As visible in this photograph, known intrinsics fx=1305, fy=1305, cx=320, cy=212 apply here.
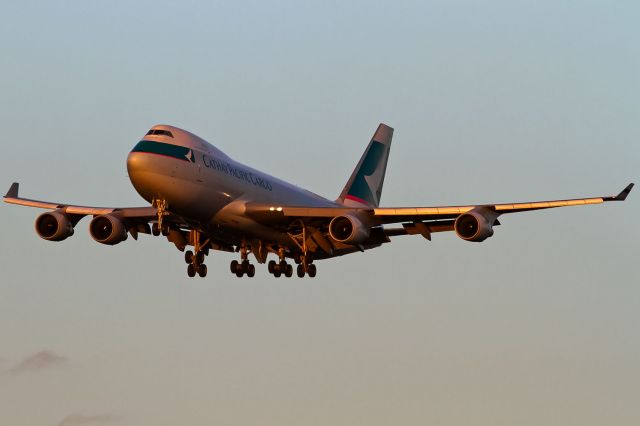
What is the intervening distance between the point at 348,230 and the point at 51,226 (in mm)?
16576

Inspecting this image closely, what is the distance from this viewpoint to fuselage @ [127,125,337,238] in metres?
60.9

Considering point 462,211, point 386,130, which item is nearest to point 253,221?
point 462,211

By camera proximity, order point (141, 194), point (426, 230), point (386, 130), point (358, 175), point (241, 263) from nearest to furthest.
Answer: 1. point (141, 194)
2. point (426, 230)
3. point (241, 263)
4. point (358, 175)
5. point (386, 130)

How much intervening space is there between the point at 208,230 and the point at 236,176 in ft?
10.2

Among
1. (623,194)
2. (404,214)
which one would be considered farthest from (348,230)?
(623,194)

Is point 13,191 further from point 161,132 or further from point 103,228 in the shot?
point 161,132

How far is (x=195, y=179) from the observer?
203 ft

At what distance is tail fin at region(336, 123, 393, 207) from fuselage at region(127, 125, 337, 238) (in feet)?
41.4

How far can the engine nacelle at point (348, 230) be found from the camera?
64688 mm

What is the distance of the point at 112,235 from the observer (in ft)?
223

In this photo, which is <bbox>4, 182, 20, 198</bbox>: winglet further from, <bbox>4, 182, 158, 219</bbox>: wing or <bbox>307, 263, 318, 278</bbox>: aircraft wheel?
<bbox>307, 263, 318, 278</bbox>: aircraft wheel

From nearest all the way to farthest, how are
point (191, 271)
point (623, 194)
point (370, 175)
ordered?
point (623, 194), point (191, 271), point (370, 175)

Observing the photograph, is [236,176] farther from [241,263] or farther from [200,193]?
[241,263]

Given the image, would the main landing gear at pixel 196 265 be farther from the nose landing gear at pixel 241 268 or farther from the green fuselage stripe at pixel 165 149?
the green fuselage stripe at pixel 165 149
